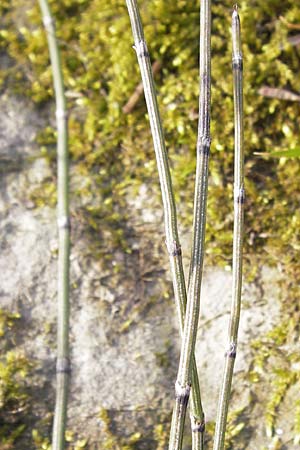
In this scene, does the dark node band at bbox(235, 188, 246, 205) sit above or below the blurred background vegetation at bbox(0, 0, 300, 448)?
below

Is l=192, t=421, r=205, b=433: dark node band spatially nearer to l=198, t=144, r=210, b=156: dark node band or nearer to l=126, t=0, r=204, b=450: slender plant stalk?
l=126, t=0, r=204, b=450: slender plant stalk

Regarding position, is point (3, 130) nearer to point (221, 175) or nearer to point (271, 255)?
point (221, 175)

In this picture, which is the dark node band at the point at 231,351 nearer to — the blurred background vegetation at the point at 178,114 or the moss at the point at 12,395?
the blurred background vegetation at the point at 178,114

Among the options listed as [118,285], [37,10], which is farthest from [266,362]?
[37,10]

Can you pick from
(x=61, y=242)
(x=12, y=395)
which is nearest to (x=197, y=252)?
(x=61, y=242)

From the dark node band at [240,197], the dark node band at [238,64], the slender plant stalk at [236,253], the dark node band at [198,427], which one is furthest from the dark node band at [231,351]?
the dark node band at [238,64]

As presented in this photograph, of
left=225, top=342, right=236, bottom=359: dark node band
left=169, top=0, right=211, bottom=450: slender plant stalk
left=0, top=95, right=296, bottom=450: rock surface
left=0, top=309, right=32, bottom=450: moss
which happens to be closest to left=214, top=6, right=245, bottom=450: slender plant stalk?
left=225, top=342, right=236, bottom=359: dark node band
